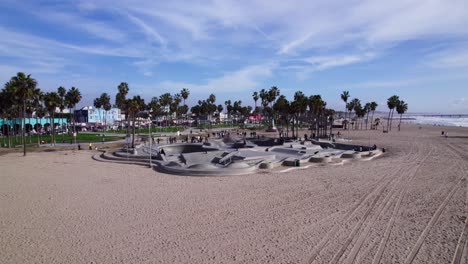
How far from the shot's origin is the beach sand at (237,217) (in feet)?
34.1

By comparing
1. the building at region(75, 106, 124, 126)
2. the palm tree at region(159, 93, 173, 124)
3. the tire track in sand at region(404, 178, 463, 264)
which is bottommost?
the tire track in sand at region(404, 178, 463, 264)

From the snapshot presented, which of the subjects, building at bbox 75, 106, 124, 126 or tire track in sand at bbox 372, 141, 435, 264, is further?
building at bbox 75, 106, 124, 126

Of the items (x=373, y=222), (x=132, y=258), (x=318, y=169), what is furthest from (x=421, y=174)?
(x=132, y=258)

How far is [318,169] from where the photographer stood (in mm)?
26031

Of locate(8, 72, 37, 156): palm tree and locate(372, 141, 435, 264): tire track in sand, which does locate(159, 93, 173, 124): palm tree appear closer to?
locate(8, 72, 37, 156): palm tree

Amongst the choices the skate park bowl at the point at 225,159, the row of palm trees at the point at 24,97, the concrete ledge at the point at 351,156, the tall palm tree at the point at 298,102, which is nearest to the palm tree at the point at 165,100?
the row of palm trees at the point at 24,97

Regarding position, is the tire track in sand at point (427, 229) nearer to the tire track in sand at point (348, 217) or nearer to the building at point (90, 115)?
the tire track in sand at point (348, 217)

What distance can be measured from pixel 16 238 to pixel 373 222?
1480cm

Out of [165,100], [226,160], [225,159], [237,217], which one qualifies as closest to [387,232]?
[237,217]

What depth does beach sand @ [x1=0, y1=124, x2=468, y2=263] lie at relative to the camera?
410 inches

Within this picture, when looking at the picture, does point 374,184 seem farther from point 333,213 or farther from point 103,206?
point 103,206

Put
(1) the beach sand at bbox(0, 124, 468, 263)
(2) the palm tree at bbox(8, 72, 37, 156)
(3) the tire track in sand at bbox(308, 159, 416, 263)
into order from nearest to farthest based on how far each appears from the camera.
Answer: (1) the beach sand at bbox(0, 124, 468, 263)
(3) the tire track in sand at bbox(308, 159, 416, 263)
(2) the palm tree at bbox(8, 72, 37, 156)

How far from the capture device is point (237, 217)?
13953 millimetres

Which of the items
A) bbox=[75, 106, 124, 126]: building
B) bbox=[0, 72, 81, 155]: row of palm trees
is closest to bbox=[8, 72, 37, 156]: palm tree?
bbox=[0, 72, 81, 155]: row of palm trees
